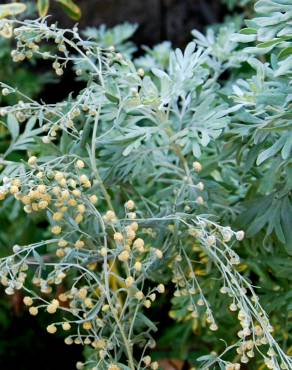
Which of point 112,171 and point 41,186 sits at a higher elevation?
point 41,186

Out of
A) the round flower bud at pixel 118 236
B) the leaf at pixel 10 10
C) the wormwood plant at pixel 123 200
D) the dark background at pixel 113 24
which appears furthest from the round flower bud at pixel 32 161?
the dark background at pixel 113 24

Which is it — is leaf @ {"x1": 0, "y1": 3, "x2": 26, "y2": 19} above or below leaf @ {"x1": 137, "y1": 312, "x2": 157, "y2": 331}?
above

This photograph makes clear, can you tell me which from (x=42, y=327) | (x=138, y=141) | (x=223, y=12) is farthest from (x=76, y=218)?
(x=223, y=12)

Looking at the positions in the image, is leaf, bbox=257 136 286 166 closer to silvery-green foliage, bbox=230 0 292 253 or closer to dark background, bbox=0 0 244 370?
→ silvery-green foliage, bbox=230 0 292 253

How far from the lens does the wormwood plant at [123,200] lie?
0.99m

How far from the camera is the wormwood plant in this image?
0.99 meters

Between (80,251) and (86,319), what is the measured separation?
18 cm

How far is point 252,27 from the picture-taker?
1.14 metres

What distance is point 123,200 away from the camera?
1.34 meters

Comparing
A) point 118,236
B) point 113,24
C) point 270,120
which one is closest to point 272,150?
point 270,120

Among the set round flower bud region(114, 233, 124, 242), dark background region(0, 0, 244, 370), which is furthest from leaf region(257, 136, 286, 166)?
dark background region(0, 0, 244, 370)

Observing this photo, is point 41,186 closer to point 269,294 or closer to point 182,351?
point 269,294

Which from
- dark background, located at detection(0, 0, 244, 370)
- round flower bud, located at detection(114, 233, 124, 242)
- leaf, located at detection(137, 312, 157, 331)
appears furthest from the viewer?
dark background, located at detection(0, 0, 244, 370)

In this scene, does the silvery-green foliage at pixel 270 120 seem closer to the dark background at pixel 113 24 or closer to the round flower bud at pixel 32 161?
the round flower bud at pixel 32 161
